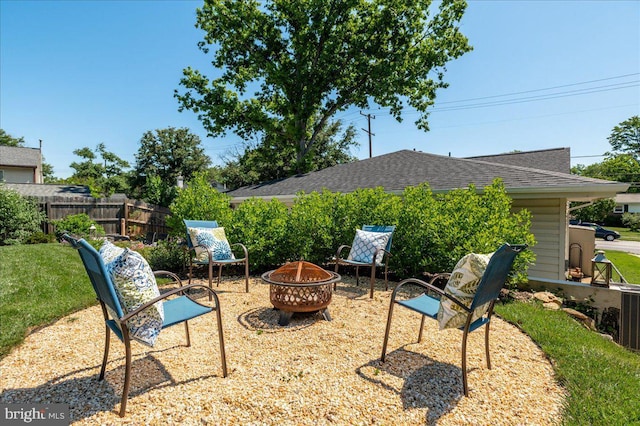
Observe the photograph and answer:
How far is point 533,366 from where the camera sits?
276 centimetres

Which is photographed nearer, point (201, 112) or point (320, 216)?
point (320, 216)

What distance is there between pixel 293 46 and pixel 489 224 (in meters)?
13.9

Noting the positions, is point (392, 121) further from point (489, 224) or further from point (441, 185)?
point (489, 224)

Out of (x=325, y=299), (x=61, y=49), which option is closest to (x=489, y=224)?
(x=325, y=299)

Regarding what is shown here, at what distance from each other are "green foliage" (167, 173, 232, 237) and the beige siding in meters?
6.25

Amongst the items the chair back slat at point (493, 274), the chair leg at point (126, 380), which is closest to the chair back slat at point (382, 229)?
the chair back slat at point (493, 274)

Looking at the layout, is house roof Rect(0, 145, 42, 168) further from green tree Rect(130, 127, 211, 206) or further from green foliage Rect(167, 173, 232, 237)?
green foliage Rect(167, 173, 232, 237)

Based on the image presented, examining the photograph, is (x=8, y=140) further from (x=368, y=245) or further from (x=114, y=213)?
(x=368, y=245)

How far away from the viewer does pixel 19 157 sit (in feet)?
75.7

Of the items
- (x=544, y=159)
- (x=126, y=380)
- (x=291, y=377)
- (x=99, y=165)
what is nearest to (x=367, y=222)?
(x=291, y=377)

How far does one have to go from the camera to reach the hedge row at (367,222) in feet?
17.0

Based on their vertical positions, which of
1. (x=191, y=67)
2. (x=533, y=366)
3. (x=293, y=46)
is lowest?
(x=533, y=366)

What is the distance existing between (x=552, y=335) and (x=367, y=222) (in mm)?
3428

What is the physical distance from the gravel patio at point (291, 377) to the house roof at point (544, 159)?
7.67 metres
